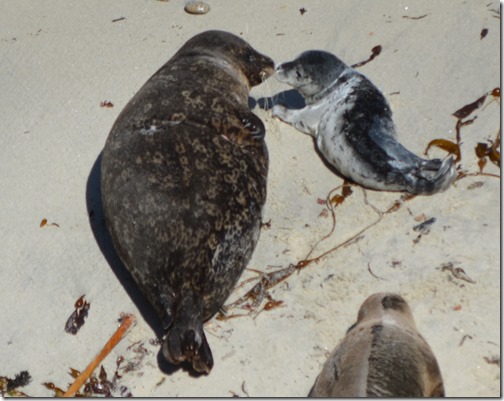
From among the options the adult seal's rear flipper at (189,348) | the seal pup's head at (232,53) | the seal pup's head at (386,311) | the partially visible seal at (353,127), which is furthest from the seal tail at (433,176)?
the adult seal's rear flipper at (189,348)

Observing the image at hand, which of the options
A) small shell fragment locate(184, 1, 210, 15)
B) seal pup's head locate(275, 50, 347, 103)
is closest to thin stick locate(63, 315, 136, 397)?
seal pup's head locate(275, 50, 347, 103)

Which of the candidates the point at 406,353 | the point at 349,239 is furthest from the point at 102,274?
the point at 406,353

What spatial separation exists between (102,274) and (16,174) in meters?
0.95

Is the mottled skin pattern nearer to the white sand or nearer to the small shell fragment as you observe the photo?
the white sand

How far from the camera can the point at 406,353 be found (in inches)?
130

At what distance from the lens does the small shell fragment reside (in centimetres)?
566

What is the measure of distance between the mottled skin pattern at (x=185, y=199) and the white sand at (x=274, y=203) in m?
0.27

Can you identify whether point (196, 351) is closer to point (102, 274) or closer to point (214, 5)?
point (102, 274)

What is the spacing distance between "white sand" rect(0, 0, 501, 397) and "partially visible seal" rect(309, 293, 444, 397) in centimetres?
18

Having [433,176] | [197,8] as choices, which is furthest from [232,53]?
[433,176]

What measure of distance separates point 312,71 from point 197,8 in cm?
123

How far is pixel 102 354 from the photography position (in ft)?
12.7

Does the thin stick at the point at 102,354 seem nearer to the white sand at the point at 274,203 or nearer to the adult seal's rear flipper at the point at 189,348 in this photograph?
the white sand at the point at 274,203

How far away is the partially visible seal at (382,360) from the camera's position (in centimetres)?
312
